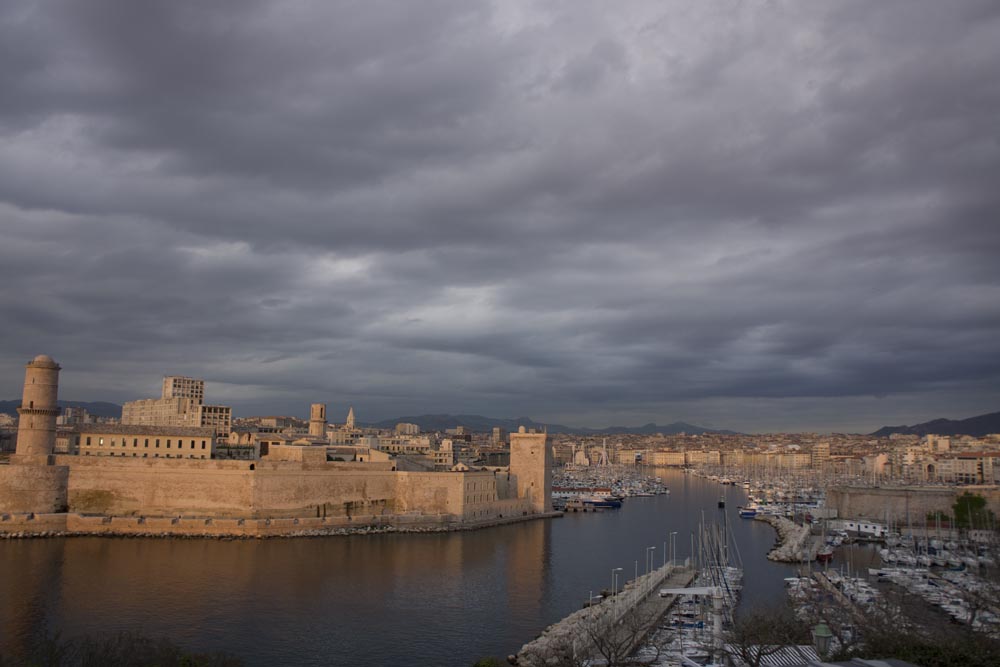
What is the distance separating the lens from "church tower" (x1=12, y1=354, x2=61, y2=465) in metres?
30.6

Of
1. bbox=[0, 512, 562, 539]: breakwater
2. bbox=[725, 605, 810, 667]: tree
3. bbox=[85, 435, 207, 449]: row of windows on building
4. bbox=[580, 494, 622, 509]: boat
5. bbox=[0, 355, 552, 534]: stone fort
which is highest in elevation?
bbox=[85, 435, 207, 449]: row of windows on building

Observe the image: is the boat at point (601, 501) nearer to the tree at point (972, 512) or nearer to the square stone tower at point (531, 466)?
the square stone tower at point (531, 466)

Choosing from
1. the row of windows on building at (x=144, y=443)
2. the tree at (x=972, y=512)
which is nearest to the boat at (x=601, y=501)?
the tree at (x=972, y=512)

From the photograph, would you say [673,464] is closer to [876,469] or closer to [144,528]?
[876,469]

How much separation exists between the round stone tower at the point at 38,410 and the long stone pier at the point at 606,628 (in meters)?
23.8

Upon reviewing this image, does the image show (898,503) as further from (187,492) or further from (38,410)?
(38,410)

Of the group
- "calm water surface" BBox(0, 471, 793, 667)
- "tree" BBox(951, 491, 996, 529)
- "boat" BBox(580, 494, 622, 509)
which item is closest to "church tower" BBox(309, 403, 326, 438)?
"boat" BBox(580, 494, 622, 509)

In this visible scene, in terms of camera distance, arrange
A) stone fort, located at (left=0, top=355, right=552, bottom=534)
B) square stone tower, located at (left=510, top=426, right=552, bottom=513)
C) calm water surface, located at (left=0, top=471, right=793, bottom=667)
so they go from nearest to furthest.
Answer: calm water surface, located at (left=0, top=471, right=793, bottom=667) → stone fort, located at (left=0, top=355, right=552, bottom=534) → square stone tower, located at (left=510, top=426, right=552, bottom=513)

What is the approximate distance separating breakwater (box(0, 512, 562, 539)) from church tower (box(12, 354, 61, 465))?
2943 mm

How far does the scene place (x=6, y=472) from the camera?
2973 cm

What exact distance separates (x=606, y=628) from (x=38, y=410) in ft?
84.9

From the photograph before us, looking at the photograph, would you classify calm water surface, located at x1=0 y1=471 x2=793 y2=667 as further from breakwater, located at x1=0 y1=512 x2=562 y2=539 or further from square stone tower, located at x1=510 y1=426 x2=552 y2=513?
square stone tower, located at x1=510 y1=426 x2=552 y2=513

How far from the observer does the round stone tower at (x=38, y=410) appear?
30.6m

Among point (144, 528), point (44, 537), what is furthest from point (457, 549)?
point (44, 537)
